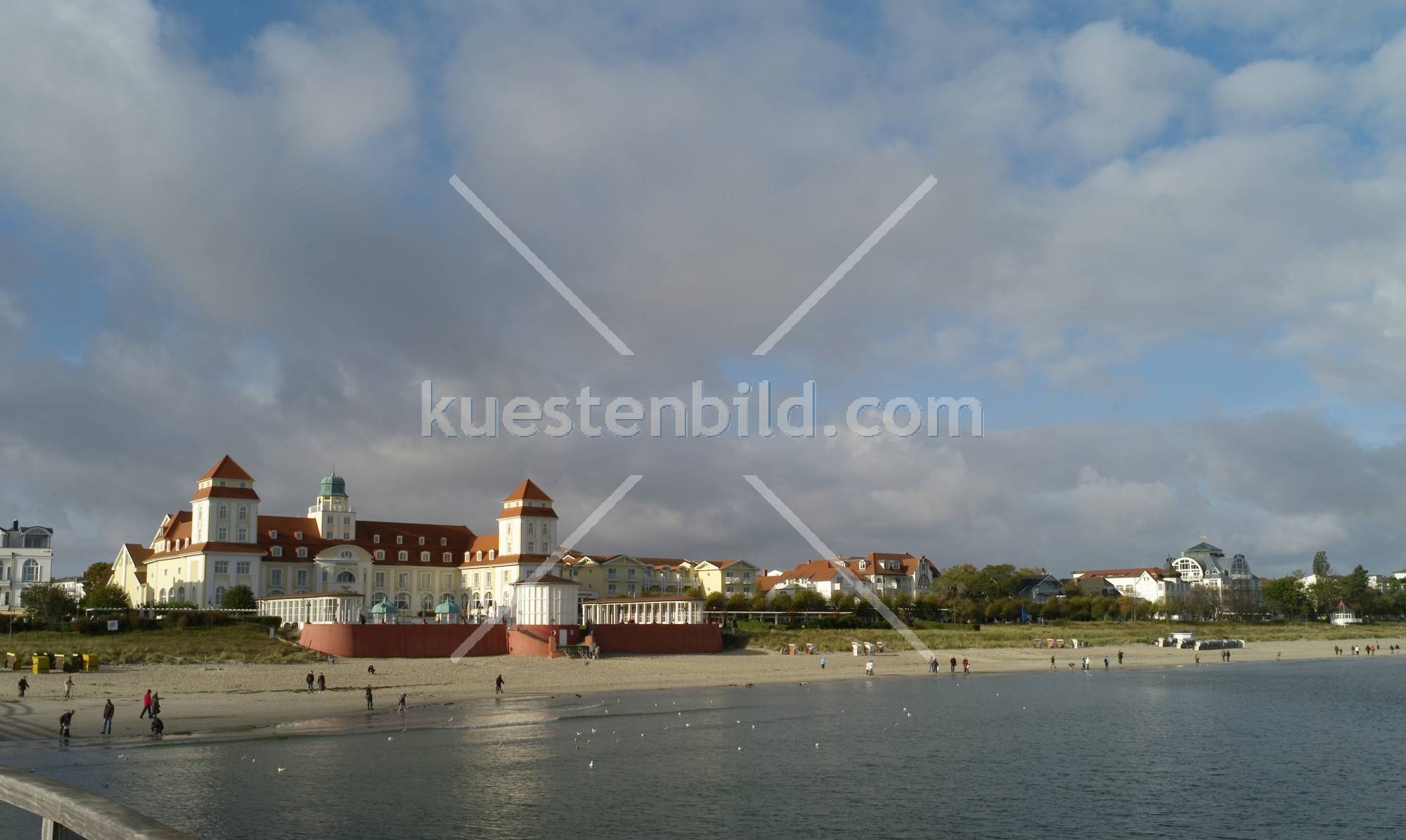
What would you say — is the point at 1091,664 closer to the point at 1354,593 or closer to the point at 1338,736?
the point at 1338,736

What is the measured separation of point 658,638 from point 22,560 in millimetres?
78248

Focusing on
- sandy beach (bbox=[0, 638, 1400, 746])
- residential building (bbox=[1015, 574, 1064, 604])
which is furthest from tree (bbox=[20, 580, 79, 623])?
residential building (bbox=[1015, 574, 1064, 604])

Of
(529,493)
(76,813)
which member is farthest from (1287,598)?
(76,813)

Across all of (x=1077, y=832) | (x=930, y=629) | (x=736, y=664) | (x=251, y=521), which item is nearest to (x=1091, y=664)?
(x=930, y=629)

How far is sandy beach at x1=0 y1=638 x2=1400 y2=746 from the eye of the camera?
42.2 m

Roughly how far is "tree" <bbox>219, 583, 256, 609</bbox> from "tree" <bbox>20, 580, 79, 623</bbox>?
37.9 ft

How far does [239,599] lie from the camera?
280 feet

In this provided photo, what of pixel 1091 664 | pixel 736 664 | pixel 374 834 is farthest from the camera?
pixel 1091 664

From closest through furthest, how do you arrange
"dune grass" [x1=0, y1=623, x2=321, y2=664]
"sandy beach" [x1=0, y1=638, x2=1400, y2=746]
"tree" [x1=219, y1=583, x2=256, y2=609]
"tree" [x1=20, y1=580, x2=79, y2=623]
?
"sandy beach" [x1=0, y1=638, x2=1400, y2=746] < "dune grass" [x1=0, y1=623, x2=321, y2=664] < "tree" [x1=20, y1=580, x2=79, y2=623] < "tree" [x1=219, y1=583, x2=256, y2=609]

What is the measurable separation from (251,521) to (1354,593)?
144m

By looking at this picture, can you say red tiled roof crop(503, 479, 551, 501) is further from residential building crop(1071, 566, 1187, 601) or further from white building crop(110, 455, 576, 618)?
residential building crop(1071, 566, 1187, 601)

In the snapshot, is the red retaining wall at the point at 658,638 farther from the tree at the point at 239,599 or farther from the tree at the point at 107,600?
the tree at the point at 107,600

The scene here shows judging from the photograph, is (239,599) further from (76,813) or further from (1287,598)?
(1287,598)

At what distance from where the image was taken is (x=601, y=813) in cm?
2803
